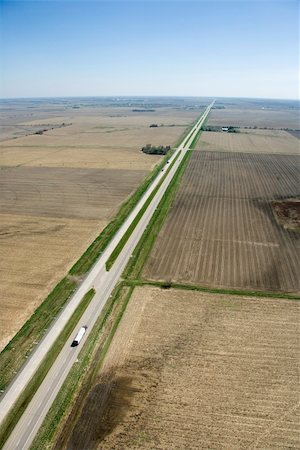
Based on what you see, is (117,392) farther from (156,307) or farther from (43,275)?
(43,275)

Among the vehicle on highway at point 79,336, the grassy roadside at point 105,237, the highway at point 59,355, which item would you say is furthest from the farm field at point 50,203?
the vehicle on highway at point 79,336

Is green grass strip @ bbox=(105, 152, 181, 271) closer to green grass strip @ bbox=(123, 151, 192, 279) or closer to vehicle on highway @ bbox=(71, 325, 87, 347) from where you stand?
green grass strip @ bbox=(123, 151, 192, 279)

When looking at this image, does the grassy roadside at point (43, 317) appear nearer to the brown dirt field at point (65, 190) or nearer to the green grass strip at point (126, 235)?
the green grass strip at point (126, 235)

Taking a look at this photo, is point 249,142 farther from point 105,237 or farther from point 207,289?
point 207,289

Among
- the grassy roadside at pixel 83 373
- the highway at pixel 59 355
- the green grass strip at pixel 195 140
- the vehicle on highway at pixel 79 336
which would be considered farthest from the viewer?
the green grass strip at pixel 195 140

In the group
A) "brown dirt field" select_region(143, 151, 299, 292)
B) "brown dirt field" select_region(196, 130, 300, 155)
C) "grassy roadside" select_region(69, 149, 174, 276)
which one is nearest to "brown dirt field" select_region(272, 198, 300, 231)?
"brown dirt field" select_region(143, 151, 299, 292)
